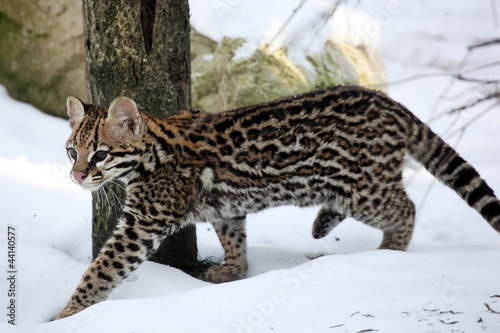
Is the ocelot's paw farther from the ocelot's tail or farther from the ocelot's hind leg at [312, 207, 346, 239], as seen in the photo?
the ocelot's tail

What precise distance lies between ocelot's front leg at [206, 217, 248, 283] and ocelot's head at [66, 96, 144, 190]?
1232 mm

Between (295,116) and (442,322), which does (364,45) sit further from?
(442,322)

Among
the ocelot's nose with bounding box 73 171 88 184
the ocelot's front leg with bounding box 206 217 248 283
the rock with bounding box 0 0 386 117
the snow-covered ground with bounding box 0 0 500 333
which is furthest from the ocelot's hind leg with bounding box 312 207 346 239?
the rock with bounding box 0 0 386 117

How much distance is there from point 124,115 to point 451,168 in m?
2.87

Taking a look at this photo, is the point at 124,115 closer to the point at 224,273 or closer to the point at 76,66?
the point at 224,273

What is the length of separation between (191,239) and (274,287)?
1716 mm

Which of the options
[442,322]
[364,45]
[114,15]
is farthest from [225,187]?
[364,45]

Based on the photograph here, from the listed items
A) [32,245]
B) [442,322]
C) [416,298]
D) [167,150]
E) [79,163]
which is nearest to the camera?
[442,322]

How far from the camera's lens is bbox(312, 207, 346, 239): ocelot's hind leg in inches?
216

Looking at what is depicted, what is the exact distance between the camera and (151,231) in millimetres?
4465

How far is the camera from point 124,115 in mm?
4348

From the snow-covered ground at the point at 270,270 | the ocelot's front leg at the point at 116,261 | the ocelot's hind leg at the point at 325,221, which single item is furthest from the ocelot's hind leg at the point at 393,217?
the ocelot's front leg at the point at 116,261

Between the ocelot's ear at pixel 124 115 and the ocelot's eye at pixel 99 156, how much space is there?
0.73 ft

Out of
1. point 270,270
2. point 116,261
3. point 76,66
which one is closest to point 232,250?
point 270,270
